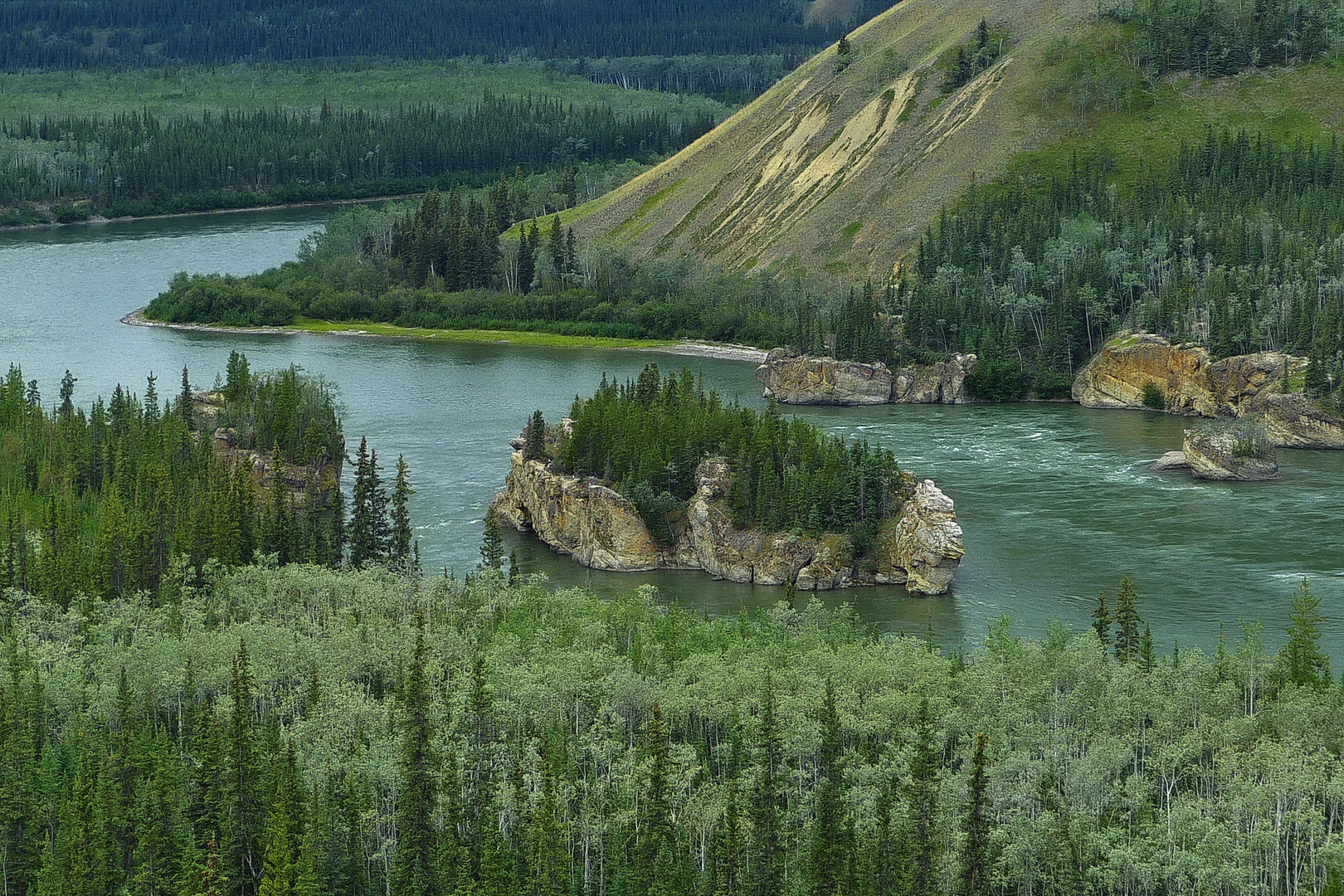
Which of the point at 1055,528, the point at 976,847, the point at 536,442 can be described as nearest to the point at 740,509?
the point at 536,442

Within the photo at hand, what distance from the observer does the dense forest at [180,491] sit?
124m

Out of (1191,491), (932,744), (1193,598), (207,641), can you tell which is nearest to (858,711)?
(932,744)

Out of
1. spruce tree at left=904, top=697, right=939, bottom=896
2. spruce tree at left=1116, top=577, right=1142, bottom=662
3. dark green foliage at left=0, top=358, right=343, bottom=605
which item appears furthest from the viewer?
dark green foliage at left=0, top=358, right=343, bottom=605

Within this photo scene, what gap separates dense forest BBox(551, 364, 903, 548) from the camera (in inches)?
5408

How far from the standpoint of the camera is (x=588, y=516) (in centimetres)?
14275

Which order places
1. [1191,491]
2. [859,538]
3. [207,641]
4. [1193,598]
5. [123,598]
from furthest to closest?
[1191,491] → [859,538] → [1193,598] → [123,598] → [207,641]

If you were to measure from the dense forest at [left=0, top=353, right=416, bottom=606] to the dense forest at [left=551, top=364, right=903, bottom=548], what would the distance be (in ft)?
56.9

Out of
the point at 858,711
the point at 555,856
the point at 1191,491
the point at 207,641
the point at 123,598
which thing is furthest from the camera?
the point at 1191,491

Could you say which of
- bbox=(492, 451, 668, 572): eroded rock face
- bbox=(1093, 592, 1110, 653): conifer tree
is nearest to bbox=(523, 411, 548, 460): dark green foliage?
bbox=(492, 451, 668, 572): eroded rock face

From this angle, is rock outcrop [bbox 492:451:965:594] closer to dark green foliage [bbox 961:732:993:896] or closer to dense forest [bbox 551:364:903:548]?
dense forest [bbox 551:364:903:548]

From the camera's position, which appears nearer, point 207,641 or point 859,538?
point 207,641

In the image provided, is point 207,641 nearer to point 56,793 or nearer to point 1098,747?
point 56,793

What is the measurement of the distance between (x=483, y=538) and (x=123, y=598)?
1235 inches

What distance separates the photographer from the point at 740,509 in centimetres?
13975
